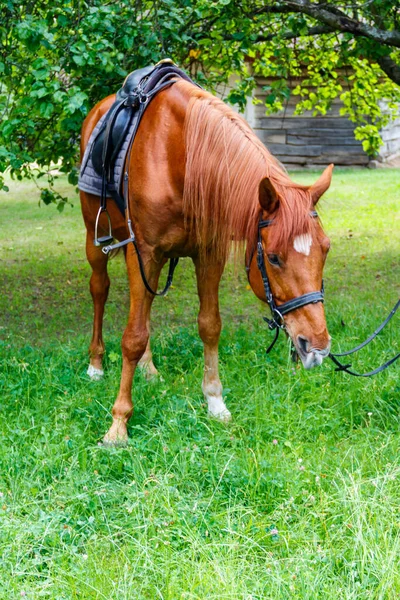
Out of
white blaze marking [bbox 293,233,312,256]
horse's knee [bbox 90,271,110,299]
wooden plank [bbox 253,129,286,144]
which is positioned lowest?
wooden plank [bbox 253,129,286,144]

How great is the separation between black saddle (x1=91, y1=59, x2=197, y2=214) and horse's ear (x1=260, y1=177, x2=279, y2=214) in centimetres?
117

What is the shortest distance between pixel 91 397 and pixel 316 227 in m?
1.86

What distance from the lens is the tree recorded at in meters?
4.63

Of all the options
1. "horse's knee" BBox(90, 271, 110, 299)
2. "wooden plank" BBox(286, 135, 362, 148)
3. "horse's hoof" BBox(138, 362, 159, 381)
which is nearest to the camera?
"horse's hoof" BBox(138, 362, 159, 381)

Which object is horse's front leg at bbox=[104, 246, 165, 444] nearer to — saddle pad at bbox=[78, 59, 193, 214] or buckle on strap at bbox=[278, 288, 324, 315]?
saddle pad at bbox=[78, 59, 193, 214]

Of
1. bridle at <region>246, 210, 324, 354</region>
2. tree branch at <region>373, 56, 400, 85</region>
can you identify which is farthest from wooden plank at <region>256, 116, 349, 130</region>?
bridle at <region>246, 210, 324, 354</region>

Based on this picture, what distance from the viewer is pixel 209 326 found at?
14.7 feet

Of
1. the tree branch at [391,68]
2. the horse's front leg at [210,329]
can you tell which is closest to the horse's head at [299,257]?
the horse's front leg at [210,329]

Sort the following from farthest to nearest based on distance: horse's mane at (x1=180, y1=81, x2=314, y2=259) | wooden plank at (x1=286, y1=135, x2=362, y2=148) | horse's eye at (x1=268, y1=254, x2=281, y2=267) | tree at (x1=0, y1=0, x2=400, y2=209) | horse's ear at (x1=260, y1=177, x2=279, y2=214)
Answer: wooden plank at (x1=286, y1=135, x2=362, y2=148), tree at (x1=0, y1=0, x2=400, y2=209), horse's mane at (x1=180, y1=81, x2=314, y2=259), horse's eye at (x1=268, y1=254, x2=281, y2=267), horse's ear at (x1=260, y1=177, x2=279, y2=214)

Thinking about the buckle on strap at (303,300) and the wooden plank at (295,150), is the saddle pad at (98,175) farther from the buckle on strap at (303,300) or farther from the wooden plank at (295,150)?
the wooden plank at (295,150)

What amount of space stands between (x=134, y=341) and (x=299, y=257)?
1.25 m

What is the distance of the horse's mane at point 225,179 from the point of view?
3.45 metres

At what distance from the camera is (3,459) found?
11.6 ft

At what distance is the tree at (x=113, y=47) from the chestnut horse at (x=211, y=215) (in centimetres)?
78
